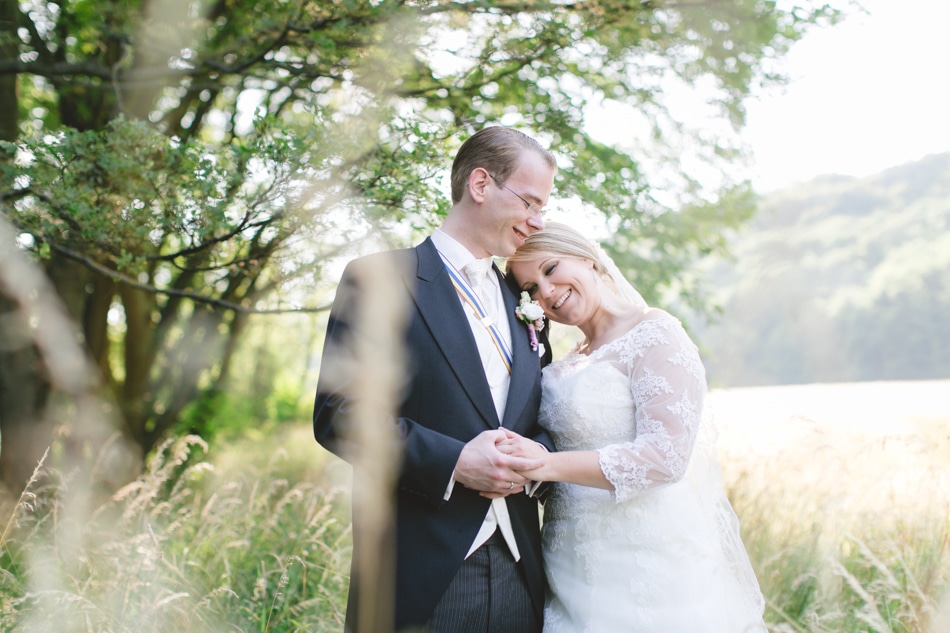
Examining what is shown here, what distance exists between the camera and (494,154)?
2.64 m

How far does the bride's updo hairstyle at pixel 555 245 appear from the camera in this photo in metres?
2.83

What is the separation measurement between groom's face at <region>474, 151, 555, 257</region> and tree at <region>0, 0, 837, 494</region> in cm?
88

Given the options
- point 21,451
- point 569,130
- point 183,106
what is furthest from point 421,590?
point 183,106

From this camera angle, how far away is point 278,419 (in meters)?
19.4

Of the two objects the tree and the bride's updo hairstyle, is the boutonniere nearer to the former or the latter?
the bride's updo hairstyle

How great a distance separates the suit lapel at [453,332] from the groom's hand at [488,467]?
0.50 feet

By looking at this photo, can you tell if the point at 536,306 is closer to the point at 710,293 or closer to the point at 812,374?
the point at 710,293

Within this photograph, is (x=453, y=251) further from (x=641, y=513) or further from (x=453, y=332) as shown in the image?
(x=641, y=513)

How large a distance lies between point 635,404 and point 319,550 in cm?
269

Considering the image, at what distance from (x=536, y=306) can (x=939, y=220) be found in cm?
4319

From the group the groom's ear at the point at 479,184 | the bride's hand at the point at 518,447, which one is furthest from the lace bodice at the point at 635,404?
the groom's ear at the point at 479,184

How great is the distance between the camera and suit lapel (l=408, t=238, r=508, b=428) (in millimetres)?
2275

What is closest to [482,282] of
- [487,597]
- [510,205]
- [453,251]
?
[453,251]

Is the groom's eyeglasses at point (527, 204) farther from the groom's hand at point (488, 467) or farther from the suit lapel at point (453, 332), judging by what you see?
the groom's hand at point (488, 467)
